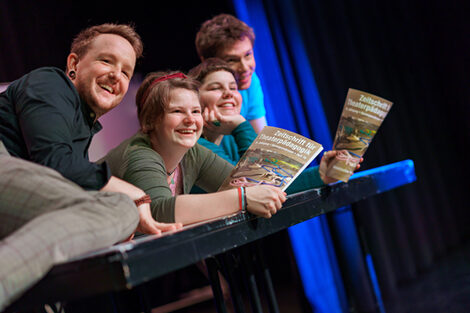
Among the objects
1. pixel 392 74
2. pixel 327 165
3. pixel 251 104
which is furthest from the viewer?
pixel 392 74

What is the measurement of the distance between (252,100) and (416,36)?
5.65ft

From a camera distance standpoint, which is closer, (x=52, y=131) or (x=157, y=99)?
(x=52, y=131)

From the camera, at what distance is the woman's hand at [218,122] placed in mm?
1629

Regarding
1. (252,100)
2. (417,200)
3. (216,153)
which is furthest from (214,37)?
(417,200)

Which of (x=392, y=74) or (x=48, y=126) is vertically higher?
(x=392, y=74)

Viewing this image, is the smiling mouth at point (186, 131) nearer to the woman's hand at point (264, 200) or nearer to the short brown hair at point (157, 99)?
the short brown hair at point (157, 99)

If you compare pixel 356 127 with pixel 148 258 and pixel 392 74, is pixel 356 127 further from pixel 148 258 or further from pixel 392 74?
pixel 392 74

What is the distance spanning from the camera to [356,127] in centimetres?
125

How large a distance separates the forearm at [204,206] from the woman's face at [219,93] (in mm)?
706

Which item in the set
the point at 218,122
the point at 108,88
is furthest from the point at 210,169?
the point at 108,88

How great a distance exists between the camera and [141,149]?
118 centimetres

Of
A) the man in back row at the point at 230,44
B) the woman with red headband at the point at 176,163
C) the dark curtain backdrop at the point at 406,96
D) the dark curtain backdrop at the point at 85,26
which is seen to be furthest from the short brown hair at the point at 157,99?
the dark curtain backdrop at the point at 406,96

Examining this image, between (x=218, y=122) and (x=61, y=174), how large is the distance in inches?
35.8

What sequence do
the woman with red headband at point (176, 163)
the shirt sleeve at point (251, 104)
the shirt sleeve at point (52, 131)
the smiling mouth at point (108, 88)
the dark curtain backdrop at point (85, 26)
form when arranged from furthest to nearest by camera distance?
the shirt sleeve at point (251, 104) < the dark curtain backdrop at point (85, 26) < the smiling mouth at point (108, 88) < the woman with red headband at point (176, 163) < the shirt sleeve at point (52, 131)
